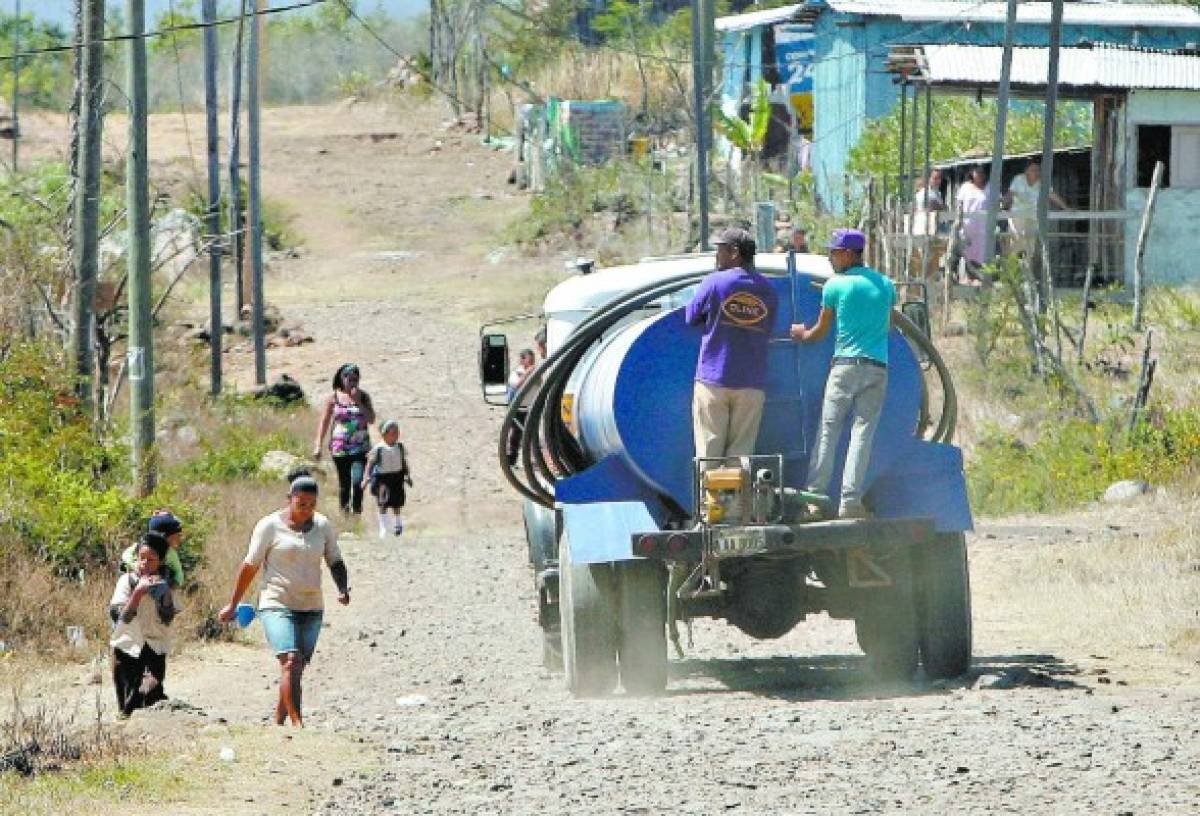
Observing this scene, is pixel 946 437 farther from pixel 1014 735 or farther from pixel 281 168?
pixel 281 168

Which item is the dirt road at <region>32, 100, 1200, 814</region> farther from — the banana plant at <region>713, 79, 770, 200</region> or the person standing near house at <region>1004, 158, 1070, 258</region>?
the banana plant at <region>713, 79, 770, 200</region>

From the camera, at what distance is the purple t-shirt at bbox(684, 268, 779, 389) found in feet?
38.7

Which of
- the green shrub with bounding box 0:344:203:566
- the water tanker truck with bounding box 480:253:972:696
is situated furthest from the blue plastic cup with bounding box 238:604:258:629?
the green shrub with bounding box 0:344:203:566

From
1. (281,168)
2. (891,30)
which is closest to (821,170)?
(891,30)

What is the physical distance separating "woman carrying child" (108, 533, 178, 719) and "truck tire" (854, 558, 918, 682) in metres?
A: 4.10

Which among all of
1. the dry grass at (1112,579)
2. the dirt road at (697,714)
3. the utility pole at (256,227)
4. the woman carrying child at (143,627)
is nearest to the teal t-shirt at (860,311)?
the dirt road at (697,714)

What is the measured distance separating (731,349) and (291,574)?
2.81m

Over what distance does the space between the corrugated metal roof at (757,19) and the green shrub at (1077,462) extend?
979 inches

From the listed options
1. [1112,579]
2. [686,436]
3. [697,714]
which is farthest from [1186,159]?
[697,714]

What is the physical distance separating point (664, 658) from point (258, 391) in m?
22.9

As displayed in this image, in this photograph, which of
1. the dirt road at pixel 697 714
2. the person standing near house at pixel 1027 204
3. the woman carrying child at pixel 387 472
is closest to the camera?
the dirt road at pixel 697 714

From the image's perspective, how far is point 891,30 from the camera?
42906mm

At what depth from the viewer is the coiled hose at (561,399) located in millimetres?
12570

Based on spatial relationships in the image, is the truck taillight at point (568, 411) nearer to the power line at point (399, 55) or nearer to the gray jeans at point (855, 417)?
the gray jeans at point (855, 417)
